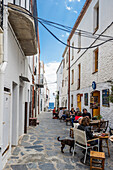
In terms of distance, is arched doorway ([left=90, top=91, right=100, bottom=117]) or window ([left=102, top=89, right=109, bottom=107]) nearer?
window ([left=102, top=89, right=109, bottom=107])

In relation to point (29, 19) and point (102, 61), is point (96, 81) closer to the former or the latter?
point (102, 61)

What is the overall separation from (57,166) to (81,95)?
9.28 meters

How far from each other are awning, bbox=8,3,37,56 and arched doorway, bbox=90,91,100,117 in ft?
17.0

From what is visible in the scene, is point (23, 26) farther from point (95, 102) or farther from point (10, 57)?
point (95, 102)

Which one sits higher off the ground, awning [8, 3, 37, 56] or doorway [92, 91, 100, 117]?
awning [8, 3, 37, 56]

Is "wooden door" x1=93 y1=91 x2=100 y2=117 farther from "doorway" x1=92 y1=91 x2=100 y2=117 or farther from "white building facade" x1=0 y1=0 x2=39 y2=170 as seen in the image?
"white building facade" x1=0 y1=0 x2=39 y2=170

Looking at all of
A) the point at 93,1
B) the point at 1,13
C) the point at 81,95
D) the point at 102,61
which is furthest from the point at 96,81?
the point at 1,13

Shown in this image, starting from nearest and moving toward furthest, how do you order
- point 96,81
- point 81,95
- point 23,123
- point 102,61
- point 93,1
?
point 23,123 → point 102,61 → point 96,81 → point 93,1 → point 81,95

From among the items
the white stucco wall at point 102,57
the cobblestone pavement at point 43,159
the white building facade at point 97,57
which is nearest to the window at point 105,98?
the white building facade at point 97,57

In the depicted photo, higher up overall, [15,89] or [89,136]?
[15,89]

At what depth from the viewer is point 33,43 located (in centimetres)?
716

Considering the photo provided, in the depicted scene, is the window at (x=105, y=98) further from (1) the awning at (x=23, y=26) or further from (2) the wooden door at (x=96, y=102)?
(1) the awning at (x=23, y=26)

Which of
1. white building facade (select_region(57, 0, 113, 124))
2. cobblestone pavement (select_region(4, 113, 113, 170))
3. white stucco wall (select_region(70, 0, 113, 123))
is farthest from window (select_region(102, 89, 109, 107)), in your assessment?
cobblestone pavement (select_region(4, 113, 113, 170))

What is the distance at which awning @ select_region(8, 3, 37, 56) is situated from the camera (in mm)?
4659
